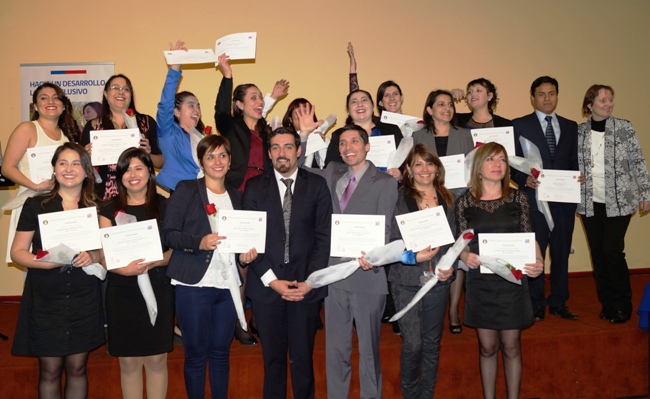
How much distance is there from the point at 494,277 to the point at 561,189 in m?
1.28

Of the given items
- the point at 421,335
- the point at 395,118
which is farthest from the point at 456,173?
the point at 421,335

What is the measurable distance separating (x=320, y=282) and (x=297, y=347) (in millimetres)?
418

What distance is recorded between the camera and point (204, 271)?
10.8 ft

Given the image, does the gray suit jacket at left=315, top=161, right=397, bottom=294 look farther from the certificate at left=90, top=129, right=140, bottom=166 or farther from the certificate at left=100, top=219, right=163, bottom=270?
the certificate at left=90, top=129, right=140, bottom=166

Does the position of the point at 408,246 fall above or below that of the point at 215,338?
above

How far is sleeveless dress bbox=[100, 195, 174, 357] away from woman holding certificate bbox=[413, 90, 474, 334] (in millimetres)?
2120

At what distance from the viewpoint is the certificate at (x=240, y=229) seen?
3.23 meters

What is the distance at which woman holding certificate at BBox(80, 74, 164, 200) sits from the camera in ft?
13.0

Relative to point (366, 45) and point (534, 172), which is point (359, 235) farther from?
point (366, 45)

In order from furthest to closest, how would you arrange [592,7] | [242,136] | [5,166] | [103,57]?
[592,7] < [103,57] < [242,136] < [5,166]

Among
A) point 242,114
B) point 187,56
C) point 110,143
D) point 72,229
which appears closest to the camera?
point 72,229

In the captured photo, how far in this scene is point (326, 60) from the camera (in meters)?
6.21

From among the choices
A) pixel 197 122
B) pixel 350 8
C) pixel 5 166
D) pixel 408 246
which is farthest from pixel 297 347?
pixel 350 8

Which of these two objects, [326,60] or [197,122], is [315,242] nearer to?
[197,122]
